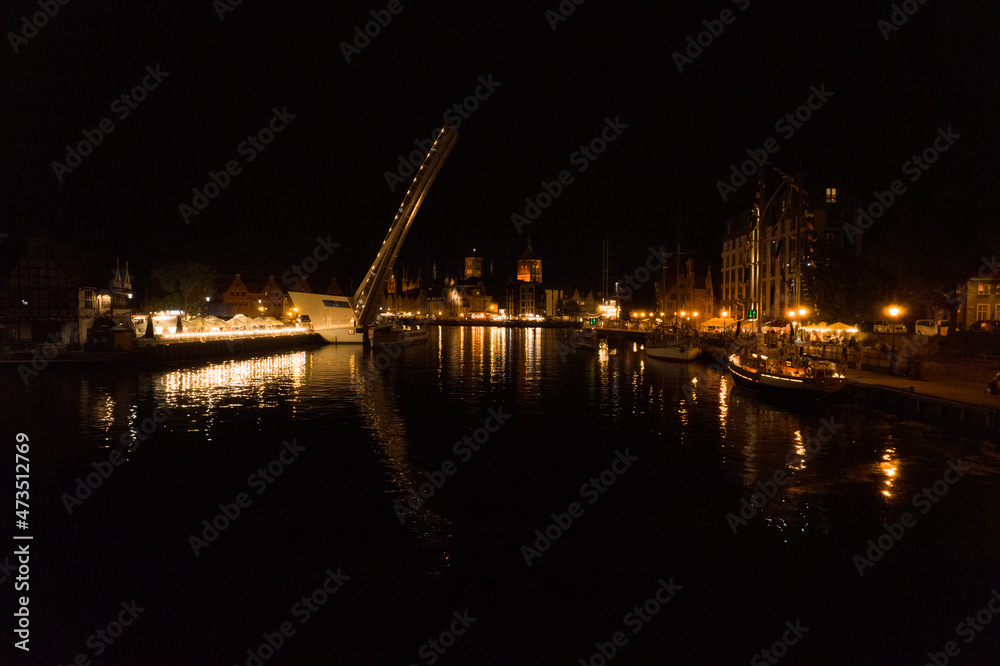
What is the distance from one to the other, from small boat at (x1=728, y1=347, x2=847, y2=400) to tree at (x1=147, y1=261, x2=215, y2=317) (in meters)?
57.7

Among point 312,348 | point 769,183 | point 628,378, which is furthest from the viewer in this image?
point 312,348

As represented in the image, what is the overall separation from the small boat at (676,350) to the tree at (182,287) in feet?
159

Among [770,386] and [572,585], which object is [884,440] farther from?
[572,585]

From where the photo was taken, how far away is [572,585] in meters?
9.24

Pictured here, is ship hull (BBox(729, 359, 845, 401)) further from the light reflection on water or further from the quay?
the quay

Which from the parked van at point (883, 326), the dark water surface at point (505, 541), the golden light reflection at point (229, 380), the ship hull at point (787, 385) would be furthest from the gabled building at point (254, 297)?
the ship hull at point (787, 385)

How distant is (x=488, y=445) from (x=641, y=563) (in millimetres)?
9011

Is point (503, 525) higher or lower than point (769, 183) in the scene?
lower

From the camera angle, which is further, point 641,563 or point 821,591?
point 641,563

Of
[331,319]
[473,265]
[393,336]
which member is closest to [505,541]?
[331,319]

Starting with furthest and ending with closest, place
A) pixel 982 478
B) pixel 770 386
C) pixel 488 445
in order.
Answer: pixel 770 386 → pixel 488 445 → pixel 982 478

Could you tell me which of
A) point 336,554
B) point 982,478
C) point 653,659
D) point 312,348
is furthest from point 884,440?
point 312,348

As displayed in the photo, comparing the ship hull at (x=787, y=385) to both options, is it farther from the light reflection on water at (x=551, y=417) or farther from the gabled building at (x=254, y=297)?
the gabled building at (x=254, y=297)

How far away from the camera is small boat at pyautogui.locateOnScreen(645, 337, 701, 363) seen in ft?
A: 160
